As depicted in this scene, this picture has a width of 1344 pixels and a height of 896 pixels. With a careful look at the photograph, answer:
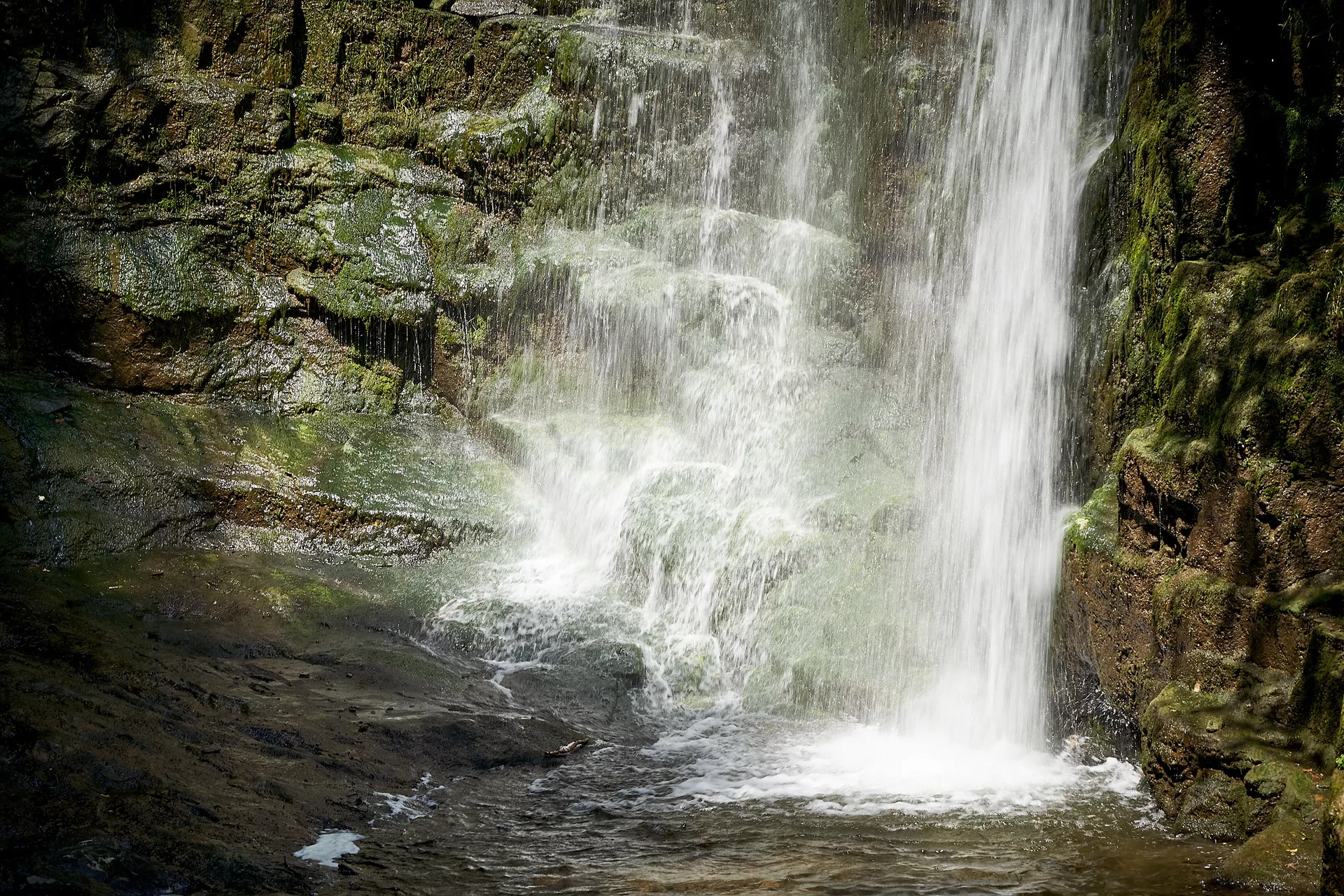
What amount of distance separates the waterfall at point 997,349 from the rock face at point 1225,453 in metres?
0.48

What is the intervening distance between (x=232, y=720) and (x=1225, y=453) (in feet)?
19.8

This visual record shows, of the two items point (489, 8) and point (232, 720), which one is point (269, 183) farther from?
point (232, 720)

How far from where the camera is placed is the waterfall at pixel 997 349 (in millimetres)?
6797

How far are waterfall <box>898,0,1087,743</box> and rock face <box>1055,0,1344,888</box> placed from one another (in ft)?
1.58

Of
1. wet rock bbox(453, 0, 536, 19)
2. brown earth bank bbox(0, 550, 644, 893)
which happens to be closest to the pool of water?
brown earth bank bbox(0, 550, 644, 893)

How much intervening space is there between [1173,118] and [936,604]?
3.79 m

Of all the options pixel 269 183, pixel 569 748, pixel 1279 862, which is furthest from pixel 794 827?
pixel 269 183

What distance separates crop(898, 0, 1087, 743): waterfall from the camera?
6797 mm

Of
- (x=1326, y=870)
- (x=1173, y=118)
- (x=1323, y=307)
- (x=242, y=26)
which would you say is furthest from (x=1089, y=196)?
(x=242, y=26)

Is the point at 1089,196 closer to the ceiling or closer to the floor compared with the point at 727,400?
closer to the ceiling

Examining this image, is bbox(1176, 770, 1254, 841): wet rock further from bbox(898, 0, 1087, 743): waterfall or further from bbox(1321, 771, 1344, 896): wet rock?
bbox(898, 0, 1087, 743): waterfall

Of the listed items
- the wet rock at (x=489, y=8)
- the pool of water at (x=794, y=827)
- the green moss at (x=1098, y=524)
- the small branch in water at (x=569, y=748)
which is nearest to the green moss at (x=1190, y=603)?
the green moss at (x=1098, y=524)

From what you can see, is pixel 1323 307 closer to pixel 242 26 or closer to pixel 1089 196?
pixel 1089 196

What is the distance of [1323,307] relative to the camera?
4.79 meters
